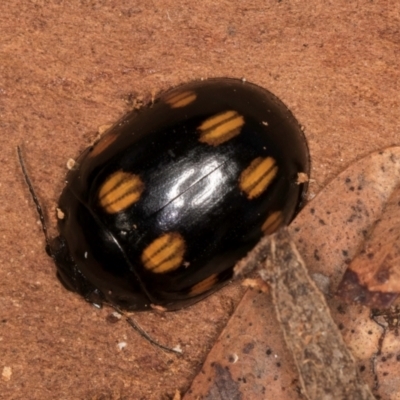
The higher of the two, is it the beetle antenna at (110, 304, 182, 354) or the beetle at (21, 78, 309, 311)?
the beetle at (21, 78, 309, 311)

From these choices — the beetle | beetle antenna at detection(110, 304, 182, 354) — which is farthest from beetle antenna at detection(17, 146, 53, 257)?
beetle antenna at detection(110, 304, 182, 354)

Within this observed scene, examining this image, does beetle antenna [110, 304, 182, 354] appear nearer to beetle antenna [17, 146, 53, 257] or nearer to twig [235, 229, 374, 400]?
beetle antenna [17, 146, 53, 257]

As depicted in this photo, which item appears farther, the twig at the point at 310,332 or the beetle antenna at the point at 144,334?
the beetle antenna at the point at 144,334

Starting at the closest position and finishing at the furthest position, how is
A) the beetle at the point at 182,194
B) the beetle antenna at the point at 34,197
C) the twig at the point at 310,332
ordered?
the beetle at the point at 182,194
the twig at the point at 310,332
the beetle antenna at the point at 34,197

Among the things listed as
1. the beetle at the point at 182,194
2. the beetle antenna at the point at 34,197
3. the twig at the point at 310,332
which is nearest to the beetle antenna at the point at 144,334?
the beetle at the point at 182,194

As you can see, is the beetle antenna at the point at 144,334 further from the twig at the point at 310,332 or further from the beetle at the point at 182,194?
the twig at the point at 310,332

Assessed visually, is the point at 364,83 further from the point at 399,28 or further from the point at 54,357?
the point at 54,357

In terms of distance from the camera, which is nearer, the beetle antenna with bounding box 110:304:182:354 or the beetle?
the beetle

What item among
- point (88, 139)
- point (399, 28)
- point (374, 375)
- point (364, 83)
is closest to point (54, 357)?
point (88, 139)

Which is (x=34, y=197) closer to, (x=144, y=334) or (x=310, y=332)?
(x=144, y=334)


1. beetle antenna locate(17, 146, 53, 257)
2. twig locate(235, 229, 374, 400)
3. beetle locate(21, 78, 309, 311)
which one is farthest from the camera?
beetle antenna locate(17, 146, 53, 257)
